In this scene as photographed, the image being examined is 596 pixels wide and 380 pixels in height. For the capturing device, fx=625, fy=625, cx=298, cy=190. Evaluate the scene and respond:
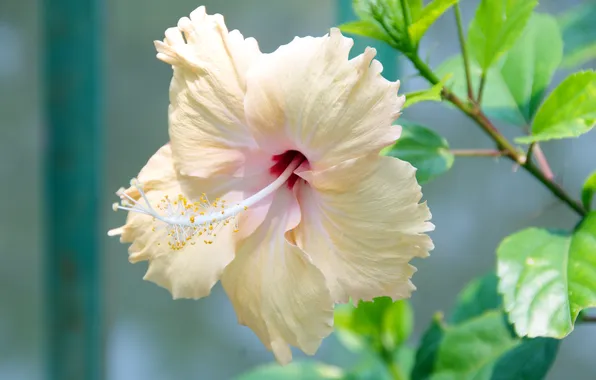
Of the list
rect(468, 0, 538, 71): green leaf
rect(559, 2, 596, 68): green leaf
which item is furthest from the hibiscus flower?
rect(559, 2, 596, 68): green leaf

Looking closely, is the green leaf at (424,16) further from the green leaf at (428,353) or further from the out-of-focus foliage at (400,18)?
the green leaf at (428,353)

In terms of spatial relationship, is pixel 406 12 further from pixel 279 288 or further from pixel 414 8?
pixel 279 288

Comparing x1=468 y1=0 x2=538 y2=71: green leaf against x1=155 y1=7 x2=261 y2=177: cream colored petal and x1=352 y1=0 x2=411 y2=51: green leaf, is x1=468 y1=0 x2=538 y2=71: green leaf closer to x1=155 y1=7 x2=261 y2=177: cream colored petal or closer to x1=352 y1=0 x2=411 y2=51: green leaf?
x1=352 y1=0 x2=411 y2=51: green leaf

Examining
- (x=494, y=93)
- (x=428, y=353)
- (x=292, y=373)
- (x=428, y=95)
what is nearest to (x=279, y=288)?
(x=428, y=95)

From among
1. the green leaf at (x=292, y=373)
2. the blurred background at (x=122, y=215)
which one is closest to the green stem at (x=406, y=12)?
the green leaf at (x=292, y=373)

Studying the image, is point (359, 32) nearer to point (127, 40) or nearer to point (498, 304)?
point (498, 304)
